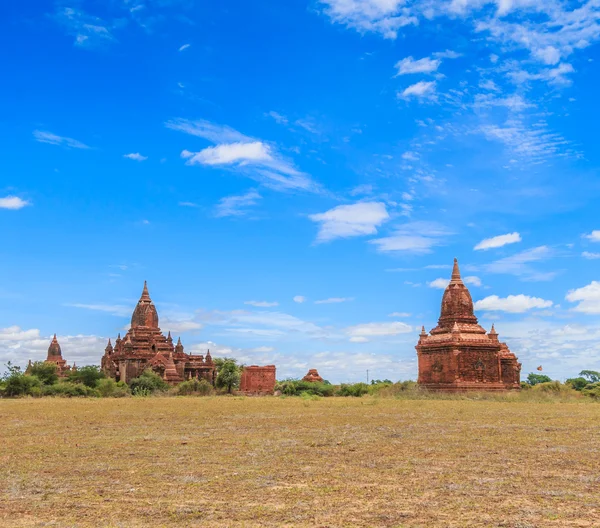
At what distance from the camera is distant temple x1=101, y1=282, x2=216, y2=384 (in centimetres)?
5403

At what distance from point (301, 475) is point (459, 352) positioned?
1071 inches

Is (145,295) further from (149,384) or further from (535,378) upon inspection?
(535,378)

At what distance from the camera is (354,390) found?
44.6 m

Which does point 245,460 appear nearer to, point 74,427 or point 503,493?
point 503,493

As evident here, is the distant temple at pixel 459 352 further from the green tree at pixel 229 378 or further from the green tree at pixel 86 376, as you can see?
the green tree at pixel 86 376

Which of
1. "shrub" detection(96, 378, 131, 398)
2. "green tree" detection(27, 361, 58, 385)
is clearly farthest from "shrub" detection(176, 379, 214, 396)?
"green tree" detection(27, 361, 58, 385)

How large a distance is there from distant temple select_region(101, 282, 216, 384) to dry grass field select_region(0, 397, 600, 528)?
38.5 meters

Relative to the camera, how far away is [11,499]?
7.56 meters

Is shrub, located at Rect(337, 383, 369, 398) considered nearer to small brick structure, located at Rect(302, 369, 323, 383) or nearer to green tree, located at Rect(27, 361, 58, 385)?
small brick structure, located at Rect(302, 369, 323, 383)

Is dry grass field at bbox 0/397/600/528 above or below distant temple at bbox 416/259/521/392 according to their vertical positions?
below

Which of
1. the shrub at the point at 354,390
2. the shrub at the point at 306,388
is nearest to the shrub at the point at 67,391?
the shrub at the point at 306,388

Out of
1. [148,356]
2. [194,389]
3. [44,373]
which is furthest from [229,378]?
[44,373]

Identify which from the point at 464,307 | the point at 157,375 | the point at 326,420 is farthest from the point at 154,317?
the point at 326,420

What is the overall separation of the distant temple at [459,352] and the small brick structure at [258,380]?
12877mm
